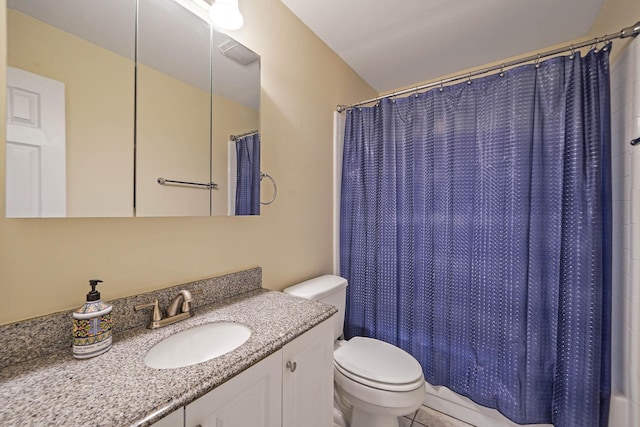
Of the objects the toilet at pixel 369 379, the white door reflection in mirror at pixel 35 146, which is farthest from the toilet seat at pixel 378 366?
the white door reflection in mirror at pixel 35 146

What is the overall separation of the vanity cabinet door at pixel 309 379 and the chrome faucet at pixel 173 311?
0.43m

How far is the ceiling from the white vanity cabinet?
175 centimetres

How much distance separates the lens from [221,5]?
1.07 m

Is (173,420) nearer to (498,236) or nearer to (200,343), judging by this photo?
(200,343)

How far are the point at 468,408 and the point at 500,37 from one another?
8.04ft

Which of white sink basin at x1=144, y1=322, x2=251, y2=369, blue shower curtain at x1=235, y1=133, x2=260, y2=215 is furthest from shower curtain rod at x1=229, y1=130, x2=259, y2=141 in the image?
white sink basin at x1=144, y1=322, x2=251, y2=369

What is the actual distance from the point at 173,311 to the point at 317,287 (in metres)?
0.79

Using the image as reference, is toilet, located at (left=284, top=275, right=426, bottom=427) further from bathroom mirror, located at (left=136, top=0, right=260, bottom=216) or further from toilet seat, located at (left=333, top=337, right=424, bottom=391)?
bathroom mirror, located at (left=136, top=0, right=260, bottom=216)

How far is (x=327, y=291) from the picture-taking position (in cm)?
151

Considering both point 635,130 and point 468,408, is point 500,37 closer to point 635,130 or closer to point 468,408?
point 635,130

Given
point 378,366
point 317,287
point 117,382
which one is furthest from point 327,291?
point 117,382

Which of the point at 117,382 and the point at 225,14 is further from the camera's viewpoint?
the point at 225,14

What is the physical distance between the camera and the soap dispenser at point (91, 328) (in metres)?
0.70

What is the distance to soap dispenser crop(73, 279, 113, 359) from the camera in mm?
696
